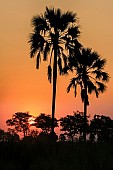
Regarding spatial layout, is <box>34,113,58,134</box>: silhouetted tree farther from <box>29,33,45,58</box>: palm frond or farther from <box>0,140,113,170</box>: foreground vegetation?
<box>0,140,113,170</box>: foreground vegetation

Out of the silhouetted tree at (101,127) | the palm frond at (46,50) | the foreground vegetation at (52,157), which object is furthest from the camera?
the silhouetted tree at (101,127)

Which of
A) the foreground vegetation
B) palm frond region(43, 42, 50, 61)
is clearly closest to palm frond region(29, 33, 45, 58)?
palm frond region(43, 42, 50, 61)

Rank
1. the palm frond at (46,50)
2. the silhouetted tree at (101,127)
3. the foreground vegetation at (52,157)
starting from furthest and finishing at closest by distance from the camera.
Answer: the silhouetted tree at (101,127)
the palm frond at (46,50)
the foreground vegetation at (52,157)

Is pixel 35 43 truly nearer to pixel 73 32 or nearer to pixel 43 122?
pixel 73 32

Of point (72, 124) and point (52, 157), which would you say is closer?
point (52, 157)

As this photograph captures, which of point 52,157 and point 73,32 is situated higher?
point 73,32

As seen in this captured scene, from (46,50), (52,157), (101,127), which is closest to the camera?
(52,157)

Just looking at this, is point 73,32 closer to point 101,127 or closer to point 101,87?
point 101,87

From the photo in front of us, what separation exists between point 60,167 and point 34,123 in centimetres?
9682

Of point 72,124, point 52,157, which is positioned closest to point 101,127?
point 72,124

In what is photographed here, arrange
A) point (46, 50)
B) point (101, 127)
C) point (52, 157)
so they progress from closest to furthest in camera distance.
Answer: point (52, 157) → point (46, 50) → point (101, 127)

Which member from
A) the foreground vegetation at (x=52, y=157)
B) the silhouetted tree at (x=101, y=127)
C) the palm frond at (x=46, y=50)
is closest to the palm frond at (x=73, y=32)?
the palm frond at (x=46, y=50)

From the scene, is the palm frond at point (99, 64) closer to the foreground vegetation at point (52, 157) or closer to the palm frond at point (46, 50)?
the palm frond at point (46, 50)

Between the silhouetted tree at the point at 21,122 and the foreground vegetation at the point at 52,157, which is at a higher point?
the silhouetted tree at the point at 21,122
